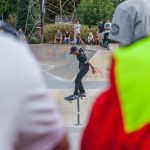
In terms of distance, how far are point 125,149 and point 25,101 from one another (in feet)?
0.97

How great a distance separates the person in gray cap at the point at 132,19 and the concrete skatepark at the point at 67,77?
26.6 ft

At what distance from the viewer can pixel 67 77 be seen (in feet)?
65.3

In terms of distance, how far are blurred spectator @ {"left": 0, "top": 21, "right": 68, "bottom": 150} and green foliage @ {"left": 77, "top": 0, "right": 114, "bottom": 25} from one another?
1436 inches

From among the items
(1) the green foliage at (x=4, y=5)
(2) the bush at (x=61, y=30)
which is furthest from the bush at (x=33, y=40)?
(1) the green foliage at (x=4, y=5)

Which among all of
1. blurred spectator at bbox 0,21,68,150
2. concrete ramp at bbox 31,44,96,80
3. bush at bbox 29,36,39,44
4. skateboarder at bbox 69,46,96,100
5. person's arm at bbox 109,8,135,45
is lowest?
bush at bbox 29,36,39,44

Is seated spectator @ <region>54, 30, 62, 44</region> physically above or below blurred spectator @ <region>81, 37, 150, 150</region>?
below

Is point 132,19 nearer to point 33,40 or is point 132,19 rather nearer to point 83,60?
point 83,60

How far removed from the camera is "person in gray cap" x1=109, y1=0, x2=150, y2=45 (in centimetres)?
264

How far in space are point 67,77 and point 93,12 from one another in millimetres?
18374

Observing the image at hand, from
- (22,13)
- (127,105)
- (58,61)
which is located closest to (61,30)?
(22,13)

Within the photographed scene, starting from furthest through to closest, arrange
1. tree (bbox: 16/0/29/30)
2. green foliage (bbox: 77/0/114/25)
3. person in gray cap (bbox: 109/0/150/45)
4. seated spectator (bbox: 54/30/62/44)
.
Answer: green foliage (bbox: 77/0/114/25), tree (bbox: 16/0/29/30), seated spectator (bbox: 54/30/62/44), person in gray cap (bbox: 109/0/150/45)

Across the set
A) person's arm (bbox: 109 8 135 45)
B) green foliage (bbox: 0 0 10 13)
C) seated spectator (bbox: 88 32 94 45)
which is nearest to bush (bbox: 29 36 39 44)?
seated spectator (bbox: 88 32 94 45)

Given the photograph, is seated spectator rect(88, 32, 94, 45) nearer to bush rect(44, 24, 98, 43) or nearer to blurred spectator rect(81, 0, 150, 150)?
bush rect(44, 24, 98, 43)

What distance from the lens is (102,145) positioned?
1.74 meters
